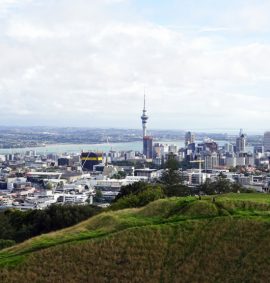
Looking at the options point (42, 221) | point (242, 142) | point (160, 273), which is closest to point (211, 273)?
point (160, 273)

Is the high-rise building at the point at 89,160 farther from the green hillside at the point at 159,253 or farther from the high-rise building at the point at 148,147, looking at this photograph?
the green hillside at the point at 159,253

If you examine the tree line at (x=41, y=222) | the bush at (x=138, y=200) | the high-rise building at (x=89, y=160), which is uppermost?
the bush at (x=138, y=200)

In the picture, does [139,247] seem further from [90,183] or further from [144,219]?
[90,183]

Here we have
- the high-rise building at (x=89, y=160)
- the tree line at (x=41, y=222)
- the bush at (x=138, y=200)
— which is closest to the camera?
the bush at (x=138, y=200)

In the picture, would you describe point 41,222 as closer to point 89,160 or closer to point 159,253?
point 159,253

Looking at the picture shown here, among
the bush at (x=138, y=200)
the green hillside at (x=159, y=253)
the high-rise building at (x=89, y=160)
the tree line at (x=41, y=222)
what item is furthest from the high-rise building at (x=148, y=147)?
the green hillside at (x=159, y=253)

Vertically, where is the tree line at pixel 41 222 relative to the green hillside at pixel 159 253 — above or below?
below

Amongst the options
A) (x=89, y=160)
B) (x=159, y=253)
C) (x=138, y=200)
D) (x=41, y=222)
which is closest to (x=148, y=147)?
(x=89, y=160)

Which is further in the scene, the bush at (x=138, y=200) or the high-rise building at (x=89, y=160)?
the high-rise building at (x=89, y=160)
